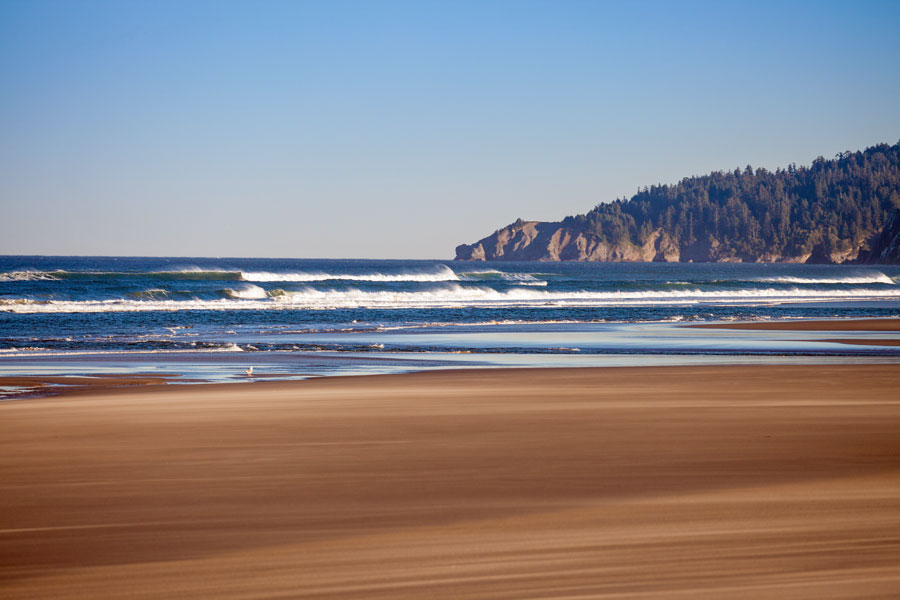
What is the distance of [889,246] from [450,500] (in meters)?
168

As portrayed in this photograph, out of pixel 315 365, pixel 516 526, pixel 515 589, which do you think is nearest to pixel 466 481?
pixel 516 526

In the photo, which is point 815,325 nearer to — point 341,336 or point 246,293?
point 341,336

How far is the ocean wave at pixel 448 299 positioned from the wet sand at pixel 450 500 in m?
26.1

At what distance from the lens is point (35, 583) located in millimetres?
3943

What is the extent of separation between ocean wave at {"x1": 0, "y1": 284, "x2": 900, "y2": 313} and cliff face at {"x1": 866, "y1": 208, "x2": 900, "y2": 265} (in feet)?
334

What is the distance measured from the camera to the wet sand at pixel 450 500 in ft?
13.1

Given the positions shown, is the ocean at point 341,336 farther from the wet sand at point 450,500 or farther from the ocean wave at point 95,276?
the ocean wave at point 95,276

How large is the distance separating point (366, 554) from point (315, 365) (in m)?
11.1

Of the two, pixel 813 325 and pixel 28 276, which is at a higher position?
pixel 28 276

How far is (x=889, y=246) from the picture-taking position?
153250 mm

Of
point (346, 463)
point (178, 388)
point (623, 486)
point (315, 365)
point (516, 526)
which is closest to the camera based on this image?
point (516, 526)

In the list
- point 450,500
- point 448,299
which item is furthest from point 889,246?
point 450,500

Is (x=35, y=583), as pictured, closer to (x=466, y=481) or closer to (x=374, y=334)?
(x=466, y=481)

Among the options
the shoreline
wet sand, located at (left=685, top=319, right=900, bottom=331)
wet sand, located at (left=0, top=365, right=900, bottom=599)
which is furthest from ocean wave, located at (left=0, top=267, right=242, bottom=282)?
wet sand, located at (left=0, top=365, right=900, bottom=599)
